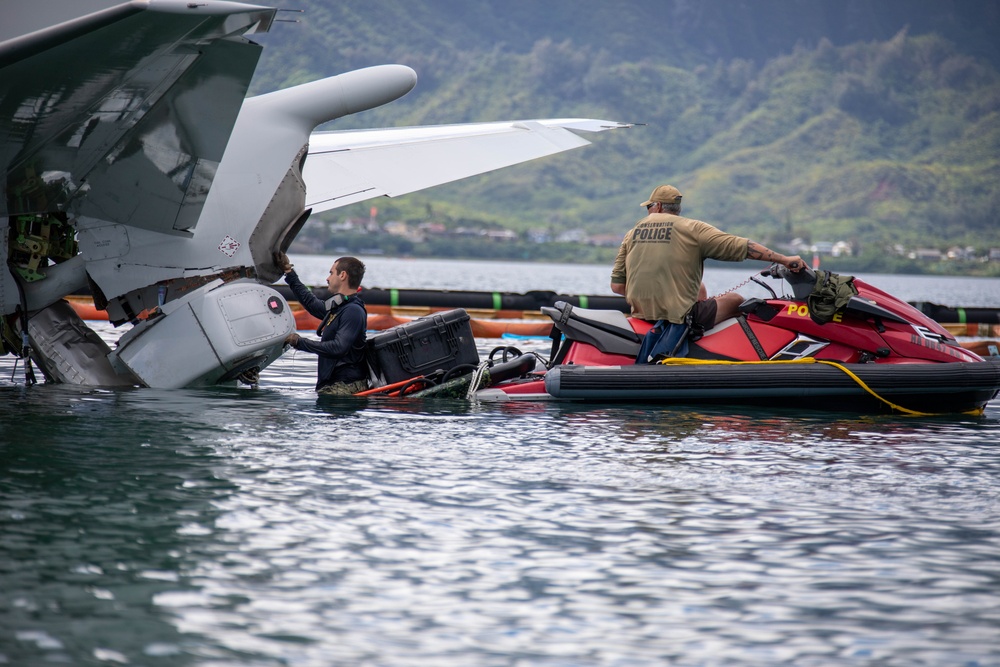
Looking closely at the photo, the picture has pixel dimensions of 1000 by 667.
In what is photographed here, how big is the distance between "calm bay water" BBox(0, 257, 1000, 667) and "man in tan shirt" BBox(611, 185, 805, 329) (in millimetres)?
1407

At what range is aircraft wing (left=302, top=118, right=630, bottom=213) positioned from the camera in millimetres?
10398

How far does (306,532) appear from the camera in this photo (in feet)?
16.2

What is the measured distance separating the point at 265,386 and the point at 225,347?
1.68 meters

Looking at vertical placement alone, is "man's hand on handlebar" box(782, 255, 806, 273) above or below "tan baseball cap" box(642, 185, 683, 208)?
below

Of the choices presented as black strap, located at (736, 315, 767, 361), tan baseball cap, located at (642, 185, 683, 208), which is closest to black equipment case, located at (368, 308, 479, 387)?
tan baseball cap, located at (642, 185, 683, 208)

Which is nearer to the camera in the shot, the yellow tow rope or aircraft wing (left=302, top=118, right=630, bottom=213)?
the yellow tow rope

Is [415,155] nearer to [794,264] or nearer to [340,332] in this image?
[340,332]

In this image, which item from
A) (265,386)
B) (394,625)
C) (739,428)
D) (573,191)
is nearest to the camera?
(394,625)

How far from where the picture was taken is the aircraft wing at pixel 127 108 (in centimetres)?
563

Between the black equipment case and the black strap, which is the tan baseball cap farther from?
the black equipment case

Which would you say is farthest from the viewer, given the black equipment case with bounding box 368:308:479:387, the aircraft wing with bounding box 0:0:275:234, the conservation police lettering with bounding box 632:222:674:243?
the black equipment case with bounding box 368:308:479:387

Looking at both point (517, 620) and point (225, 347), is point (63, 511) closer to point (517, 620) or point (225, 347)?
point (517, 620)

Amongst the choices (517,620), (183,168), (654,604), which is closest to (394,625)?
(517,620)

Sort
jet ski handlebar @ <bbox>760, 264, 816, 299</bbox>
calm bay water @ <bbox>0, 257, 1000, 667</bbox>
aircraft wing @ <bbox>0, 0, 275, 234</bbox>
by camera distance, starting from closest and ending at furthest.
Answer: calm bay water @ <bbox>0, 257, 1000, 667</bbox>, aircraft wing @ <bbox>0, 0, 275, 234</bbox>, jet ski handlebar @ <bbox>760, 264, 816, 299</bbox>
